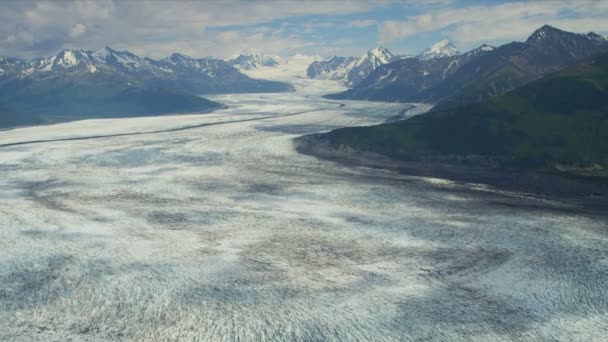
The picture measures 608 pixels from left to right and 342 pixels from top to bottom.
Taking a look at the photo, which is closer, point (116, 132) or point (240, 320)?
point (240, 320)

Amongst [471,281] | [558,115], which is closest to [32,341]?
[471,281]

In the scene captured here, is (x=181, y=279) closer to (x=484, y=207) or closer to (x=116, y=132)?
(x=484, y=207)

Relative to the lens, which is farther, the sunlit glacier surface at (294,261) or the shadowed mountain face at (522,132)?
the shadowed mountain face at (522,132)

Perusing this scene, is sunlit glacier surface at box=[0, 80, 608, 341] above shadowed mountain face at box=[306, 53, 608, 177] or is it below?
below

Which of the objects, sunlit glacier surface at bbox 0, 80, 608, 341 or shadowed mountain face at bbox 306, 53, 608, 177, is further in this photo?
shadowed mountain face at bbox 306, 53, 608, 177

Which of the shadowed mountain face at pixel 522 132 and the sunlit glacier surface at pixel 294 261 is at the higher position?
the shadowed mountain face at pixel 522 132
